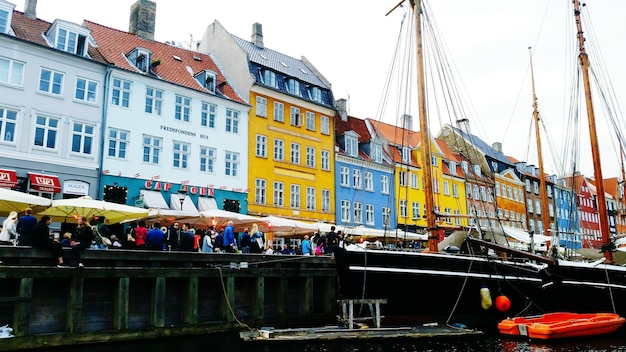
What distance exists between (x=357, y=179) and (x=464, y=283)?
2195 cm

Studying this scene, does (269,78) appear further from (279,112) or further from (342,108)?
(342,108)

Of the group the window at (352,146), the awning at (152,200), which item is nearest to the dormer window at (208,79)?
the awning at (152,200)

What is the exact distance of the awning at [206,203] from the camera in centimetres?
2786

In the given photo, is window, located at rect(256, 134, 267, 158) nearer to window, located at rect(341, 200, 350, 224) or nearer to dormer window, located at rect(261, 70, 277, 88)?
dormer window, located at rect(261, 70, 277, 88)

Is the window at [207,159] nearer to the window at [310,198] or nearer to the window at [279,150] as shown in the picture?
the window at [279,150]

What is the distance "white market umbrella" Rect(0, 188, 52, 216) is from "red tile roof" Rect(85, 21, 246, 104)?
11.6m

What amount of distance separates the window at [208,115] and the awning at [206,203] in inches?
169

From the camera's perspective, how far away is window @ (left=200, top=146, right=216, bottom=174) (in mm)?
28938

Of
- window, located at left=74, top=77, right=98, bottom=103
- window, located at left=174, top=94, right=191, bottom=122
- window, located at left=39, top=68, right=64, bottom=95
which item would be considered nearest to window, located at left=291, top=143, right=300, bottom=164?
window, located at left=174, top=94, right=191, bottom=122

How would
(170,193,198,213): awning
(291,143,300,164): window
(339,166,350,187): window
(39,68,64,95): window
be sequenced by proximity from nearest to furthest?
(39,68,64,95): window < (170,193,198,213): awning < (291,143,300,164): window < (339,166,350,187): window

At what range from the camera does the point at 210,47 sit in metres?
36.7

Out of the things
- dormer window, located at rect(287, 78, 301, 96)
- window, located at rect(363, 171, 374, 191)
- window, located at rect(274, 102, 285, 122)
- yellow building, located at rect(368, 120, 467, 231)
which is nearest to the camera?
window, located at rect(274, 102, 285, 122)

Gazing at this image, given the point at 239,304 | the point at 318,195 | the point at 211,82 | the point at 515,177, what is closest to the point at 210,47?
the point at 211,82

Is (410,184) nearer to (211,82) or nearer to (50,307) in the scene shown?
(211,82)
